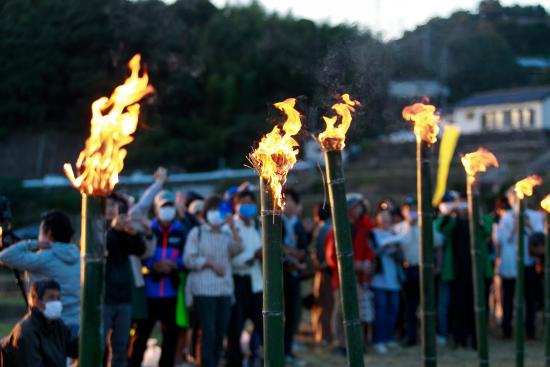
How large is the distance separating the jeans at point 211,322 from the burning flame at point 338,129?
4197 mm

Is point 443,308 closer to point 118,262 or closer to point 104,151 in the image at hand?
point 118,262

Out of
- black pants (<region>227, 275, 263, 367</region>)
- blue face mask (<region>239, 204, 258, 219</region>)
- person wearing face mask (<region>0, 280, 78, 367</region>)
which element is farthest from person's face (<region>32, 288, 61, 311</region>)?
blue face mask (<region>239, 204, 258, 219</region>)

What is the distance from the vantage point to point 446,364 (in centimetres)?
1232

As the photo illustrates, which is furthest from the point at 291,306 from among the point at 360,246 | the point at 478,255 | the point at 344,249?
the point at 344,249

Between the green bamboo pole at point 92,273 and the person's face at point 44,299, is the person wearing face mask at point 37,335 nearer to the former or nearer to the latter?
the person's face at point 44,299

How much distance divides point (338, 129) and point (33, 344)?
2.28 meters

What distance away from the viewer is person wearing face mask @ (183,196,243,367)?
33.6 feet

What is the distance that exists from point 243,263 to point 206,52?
28.4m

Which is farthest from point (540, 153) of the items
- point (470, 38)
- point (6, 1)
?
point (6, 1)

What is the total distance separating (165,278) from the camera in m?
10.5

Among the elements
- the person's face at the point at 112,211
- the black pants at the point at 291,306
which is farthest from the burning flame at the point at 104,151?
the black pants at the point at 291,306

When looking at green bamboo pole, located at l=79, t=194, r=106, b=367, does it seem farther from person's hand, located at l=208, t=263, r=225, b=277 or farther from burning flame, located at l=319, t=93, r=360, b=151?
person's hand, located at l=208, t=263, r=225, b=277

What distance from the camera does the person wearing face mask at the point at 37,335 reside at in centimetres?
654

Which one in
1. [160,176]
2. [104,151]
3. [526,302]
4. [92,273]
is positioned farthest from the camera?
[526,302]
